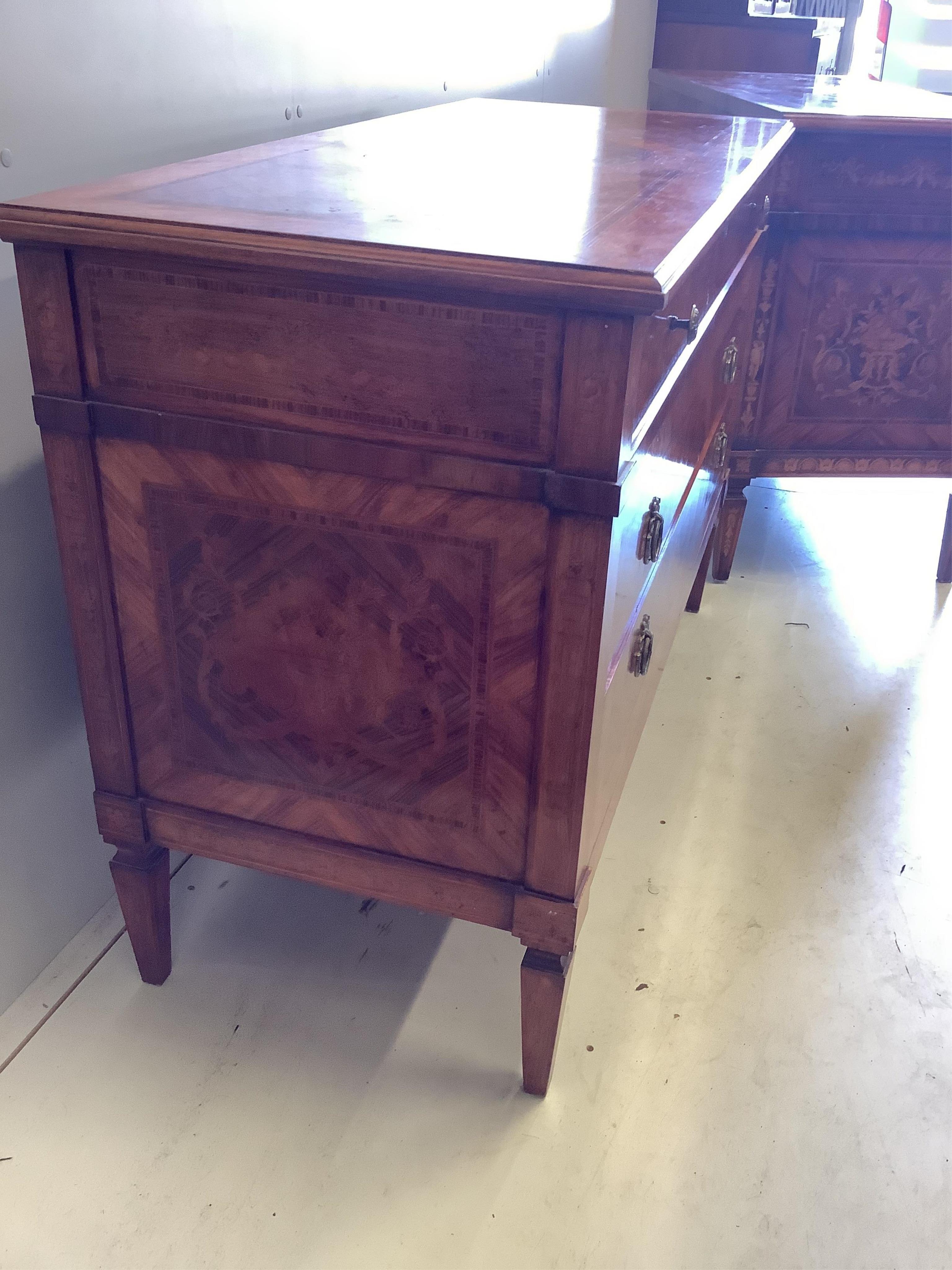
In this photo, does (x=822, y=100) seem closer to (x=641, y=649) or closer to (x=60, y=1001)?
(x=641, y=649)

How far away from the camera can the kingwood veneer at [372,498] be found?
809 mm

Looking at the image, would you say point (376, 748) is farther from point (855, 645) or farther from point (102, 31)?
point (855, 645)

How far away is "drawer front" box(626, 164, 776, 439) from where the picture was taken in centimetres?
83

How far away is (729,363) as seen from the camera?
158 centimetres

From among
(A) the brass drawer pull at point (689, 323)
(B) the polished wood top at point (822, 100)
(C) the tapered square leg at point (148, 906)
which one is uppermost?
(B) the polished wood top at point (822, 100)

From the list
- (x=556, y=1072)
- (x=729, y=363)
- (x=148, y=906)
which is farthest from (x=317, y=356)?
(x=729, y=363)

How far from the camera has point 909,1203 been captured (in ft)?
3.40

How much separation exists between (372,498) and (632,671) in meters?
0.38

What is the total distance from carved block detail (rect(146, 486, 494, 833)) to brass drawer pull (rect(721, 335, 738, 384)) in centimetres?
82

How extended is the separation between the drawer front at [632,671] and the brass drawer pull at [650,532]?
0.05 meters

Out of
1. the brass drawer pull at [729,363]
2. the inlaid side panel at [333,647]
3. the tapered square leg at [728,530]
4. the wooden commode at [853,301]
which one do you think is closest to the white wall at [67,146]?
the inlaid side panel at [333,647]

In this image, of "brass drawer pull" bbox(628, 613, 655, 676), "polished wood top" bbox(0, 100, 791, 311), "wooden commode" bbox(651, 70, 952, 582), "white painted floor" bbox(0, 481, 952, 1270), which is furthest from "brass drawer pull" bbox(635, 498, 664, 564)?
"wooden commode" bbox(651, 70, 952, 582)

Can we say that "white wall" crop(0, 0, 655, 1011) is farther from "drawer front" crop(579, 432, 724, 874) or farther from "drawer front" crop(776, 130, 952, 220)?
"drawer front" crop(776, 130, 952, 220)

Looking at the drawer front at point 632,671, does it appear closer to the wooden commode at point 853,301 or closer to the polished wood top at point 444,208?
the polished wood top at point 444,208
